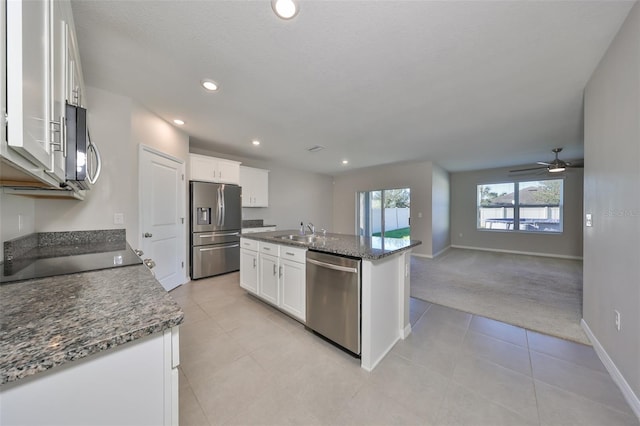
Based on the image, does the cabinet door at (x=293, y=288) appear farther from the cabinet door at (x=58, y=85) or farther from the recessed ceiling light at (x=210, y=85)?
the recessed ceiling light at (x=210, y=85)

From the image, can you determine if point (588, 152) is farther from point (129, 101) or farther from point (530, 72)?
point (129, 101)

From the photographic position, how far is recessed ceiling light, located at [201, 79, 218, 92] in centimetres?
221

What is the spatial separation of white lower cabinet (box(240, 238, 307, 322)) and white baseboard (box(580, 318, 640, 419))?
2300mm

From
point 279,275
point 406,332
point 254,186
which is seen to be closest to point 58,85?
point 279,275

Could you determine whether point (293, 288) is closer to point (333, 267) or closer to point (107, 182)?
point (333, 267)

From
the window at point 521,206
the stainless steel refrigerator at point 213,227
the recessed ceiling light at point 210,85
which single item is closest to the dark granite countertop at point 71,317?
the recessed ceiling light at point 210,85

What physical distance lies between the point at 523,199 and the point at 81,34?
888cm

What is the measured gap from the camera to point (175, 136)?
3.45 metres

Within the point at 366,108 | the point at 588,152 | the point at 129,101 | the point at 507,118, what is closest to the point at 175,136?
the point at 129,101

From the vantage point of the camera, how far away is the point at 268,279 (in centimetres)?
272

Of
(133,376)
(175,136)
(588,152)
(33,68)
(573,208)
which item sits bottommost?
(133,376)

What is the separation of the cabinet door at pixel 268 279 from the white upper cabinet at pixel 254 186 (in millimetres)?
2493

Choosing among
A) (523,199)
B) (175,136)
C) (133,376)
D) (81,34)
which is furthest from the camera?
(523,199)

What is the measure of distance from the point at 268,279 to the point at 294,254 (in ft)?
2.06
